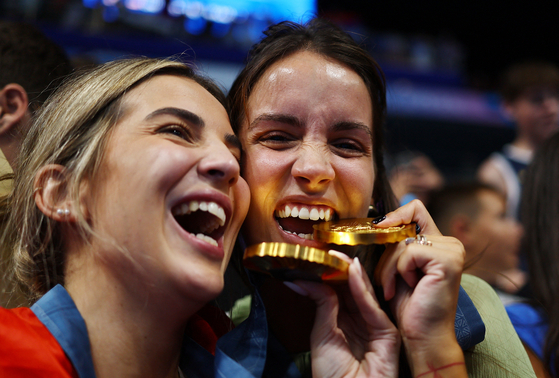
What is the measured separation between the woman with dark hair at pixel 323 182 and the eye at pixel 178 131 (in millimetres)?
223

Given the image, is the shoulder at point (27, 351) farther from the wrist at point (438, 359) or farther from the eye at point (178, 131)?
the wrist at point (438, 359)

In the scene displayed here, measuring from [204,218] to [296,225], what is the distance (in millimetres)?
266

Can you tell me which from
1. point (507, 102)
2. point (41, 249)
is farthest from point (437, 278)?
point (507, 102)

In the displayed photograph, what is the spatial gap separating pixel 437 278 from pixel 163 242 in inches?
26.4

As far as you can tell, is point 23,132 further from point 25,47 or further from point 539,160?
point 539,160

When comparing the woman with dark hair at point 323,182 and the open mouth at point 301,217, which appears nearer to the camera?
the woman with dark hair at point 323,182

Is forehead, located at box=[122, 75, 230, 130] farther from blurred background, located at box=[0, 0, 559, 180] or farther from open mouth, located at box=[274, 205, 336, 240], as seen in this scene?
blurred background, located at box=[0, 0, 559, 180]

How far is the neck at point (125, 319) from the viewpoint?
3.91ft

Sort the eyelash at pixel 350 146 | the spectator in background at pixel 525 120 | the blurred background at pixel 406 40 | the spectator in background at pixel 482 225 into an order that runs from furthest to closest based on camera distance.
→ the blurred background at pixel 406 40, the spectator in background at pixel 525 120, the spectator in background at pixel 482 225, the eyelash at pixel 350 146

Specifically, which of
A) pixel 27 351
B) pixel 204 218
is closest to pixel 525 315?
pixel 204 218

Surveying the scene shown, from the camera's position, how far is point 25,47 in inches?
74.2

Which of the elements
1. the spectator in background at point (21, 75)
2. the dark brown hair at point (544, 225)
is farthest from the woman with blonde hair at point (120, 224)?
the dark brown hair at point (544, 225)

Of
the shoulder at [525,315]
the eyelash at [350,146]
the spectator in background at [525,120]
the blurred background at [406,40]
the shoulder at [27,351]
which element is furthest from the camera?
the blurred background at [406,40]

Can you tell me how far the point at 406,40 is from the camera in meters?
6.62
